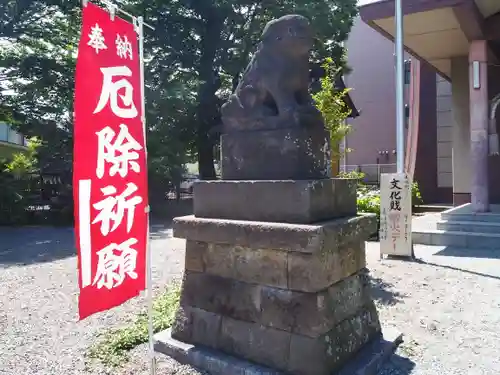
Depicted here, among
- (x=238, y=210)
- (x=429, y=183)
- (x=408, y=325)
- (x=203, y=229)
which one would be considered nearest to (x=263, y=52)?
(x=238, y=210)

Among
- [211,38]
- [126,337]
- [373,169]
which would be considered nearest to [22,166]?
[211,38]

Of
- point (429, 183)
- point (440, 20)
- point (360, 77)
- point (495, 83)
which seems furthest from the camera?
point (360, 77)

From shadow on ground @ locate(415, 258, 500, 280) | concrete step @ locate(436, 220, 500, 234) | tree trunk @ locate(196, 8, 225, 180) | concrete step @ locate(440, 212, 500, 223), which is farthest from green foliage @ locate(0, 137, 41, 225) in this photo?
concrete step @ locate(440, 212, 500, 223)

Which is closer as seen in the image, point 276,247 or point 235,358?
point 276,247

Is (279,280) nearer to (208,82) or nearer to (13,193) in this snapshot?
(13,193)

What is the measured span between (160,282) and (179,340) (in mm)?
2724

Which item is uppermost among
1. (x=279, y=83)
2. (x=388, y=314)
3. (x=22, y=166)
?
(x=279, y=83)

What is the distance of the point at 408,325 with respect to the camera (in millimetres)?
4133

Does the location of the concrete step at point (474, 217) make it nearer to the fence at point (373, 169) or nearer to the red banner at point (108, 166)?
the red banner at point (108, 166)

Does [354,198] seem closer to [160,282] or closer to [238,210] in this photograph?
[238,210]

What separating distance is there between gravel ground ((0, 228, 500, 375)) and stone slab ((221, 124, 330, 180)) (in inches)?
62.4

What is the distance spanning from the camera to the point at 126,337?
375 centimetres

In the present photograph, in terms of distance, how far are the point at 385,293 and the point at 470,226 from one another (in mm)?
4343

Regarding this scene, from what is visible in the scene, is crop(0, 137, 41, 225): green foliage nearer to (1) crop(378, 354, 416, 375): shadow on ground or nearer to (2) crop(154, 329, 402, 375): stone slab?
(2) crop(154, 329, 402, 375): stone slab
